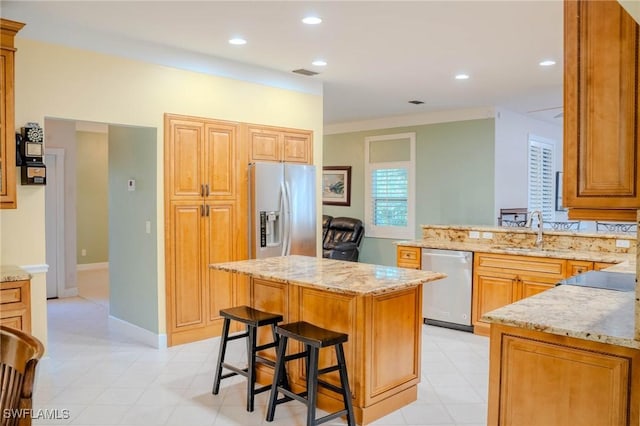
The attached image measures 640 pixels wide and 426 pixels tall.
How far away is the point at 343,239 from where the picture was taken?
27.6 ft

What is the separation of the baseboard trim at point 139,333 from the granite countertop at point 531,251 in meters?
2.69

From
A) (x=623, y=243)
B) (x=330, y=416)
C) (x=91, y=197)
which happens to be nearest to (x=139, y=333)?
(x=330, y=416)

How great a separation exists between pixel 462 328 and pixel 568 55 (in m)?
3.70

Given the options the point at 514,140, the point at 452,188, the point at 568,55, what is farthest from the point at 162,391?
the point at 514,140

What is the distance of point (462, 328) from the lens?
16.8 ft

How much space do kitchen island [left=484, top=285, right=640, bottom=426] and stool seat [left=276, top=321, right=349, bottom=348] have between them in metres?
0.89

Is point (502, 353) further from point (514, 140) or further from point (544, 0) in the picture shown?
point (514, 140)

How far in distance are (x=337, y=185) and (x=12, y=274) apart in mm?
6384

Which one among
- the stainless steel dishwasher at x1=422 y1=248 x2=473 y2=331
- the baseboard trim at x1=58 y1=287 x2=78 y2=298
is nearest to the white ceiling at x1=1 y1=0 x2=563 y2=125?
the stainless steel dishwasher at x1=422 y1=248 x2=473 y2=331

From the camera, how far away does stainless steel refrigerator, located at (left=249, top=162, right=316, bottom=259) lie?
5.01 metres

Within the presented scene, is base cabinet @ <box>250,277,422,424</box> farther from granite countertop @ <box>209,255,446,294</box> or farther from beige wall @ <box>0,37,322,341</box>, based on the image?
beige wall @ <box>0,37,322,341</box>

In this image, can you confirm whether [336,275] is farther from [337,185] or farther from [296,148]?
[337,185]

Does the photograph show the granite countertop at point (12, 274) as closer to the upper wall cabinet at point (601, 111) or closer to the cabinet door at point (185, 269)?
the cabinet door at point (185, 269)

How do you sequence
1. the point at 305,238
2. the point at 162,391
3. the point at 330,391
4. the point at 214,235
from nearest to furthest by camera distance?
the point at 330,391 < the point at 162,391 < the point at 214,235 < the point at 305,238
